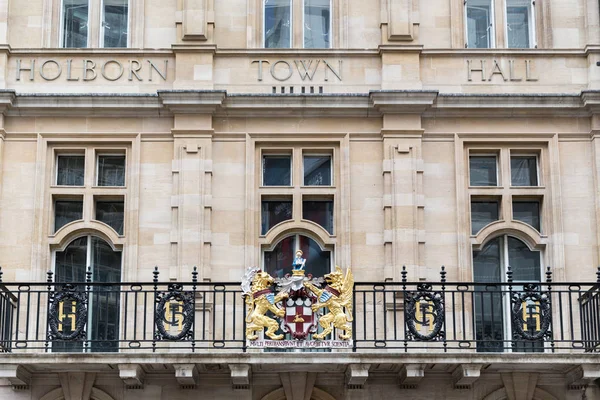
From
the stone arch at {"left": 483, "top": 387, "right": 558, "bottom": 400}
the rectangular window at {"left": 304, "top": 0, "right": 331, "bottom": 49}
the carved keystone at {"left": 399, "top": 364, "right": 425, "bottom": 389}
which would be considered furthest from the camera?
the rectangular window at {"left": 304, "top": 0, "right": 331, "bottom": 49}

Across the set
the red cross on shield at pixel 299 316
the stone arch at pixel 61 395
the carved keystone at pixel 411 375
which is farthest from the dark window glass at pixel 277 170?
the stone arch at pixel 61 395

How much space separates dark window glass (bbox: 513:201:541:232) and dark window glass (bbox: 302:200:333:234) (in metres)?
3.04

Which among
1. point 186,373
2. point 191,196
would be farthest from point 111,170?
point 186,373

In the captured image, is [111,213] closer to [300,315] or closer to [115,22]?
[115,22]

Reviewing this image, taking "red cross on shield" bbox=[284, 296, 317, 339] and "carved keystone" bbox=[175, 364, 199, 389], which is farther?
"red cross on shield" bbox=[284, 296, 317, 339]

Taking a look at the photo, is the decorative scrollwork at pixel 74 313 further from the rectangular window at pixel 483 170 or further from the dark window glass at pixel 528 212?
the dark window glass at pixel 528 212

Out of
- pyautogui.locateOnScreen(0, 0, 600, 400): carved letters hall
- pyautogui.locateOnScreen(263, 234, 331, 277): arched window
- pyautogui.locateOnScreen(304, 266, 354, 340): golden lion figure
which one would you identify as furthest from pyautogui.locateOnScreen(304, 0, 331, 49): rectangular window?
pyautogui.locateOnScreen(304, 266, 354, 340): golden lion figure

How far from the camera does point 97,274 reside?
21.6 metres

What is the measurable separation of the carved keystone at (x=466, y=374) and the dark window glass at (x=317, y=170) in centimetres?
400

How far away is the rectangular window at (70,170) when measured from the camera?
21.9 meters

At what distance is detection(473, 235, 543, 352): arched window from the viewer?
21.0m

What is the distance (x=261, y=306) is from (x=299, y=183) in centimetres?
288

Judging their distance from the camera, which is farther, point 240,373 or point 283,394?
point 283,394

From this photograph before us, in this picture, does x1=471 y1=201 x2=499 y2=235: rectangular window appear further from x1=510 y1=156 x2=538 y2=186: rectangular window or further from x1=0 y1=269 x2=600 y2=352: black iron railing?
x1=0 y1=269 x2=600 y2=352: black iron railing
